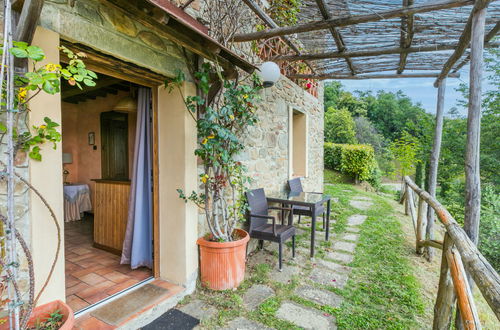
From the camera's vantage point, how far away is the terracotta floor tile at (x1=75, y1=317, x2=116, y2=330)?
6.27ft

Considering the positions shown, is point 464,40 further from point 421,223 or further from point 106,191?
point 106,191

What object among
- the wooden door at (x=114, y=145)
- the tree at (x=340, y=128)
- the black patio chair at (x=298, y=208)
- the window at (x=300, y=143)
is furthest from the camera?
the tree at (x=340, y=128)

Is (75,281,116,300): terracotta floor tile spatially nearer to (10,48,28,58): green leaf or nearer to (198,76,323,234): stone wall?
(198,76,323,234): stone wall

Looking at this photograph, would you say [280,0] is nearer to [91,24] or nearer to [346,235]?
[91,24]

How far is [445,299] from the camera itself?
6.44 feet

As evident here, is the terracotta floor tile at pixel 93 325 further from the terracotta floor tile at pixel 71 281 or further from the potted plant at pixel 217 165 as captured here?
the potted plant at pixel 217 165

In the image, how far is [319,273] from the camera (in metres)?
3.06

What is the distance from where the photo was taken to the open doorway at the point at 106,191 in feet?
9.05

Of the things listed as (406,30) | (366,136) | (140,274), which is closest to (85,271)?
(140,274)

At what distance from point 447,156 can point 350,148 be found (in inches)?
145

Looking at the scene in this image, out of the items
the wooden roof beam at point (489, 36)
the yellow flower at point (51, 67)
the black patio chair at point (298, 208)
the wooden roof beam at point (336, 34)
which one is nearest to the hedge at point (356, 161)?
the black patio chair at point (298, 208)

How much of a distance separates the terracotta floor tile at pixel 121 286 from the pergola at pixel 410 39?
8.60 ft

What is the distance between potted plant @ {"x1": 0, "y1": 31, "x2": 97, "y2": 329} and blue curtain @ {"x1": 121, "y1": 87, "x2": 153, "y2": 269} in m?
1.20

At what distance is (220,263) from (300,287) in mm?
866
